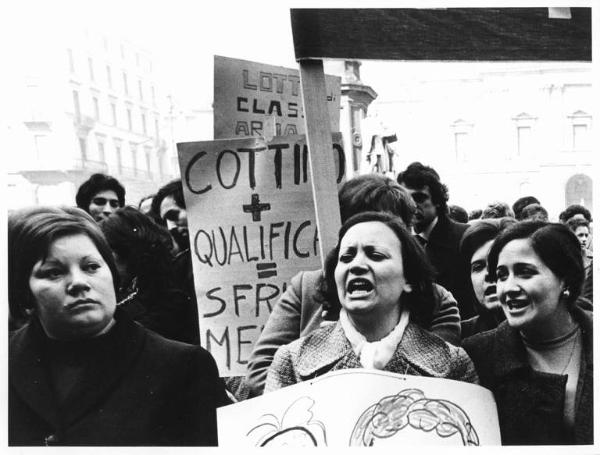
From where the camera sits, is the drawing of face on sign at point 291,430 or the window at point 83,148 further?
the window at point 83,148

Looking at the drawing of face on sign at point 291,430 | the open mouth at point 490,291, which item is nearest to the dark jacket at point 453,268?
the open mouth at point 490,291

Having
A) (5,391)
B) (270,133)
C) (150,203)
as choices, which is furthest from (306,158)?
(5,391)

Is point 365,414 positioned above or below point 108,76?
below

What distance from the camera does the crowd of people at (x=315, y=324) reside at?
118 inches

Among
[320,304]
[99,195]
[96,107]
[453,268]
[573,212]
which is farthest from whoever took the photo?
[99,195]

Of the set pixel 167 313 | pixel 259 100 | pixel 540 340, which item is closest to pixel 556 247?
pixel 540 340

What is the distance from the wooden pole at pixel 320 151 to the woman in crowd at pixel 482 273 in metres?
0.50

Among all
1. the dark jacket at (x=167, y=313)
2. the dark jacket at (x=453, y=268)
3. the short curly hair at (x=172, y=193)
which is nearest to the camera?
the dark jacket at (x=167, y=313)

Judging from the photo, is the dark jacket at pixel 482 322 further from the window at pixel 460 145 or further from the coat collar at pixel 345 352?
the window at pixel 460 145

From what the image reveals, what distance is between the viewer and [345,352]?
3.02 m

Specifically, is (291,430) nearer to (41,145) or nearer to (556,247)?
(556,247)

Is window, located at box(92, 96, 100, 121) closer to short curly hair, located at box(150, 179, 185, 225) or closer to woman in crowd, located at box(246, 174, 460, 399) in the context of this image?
short curly hair, located at box(150, 179, 185, 225)

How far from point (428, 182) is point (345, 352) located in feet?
2.77

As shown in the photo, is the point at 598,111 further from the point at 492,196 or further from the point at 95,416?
the point at 95,416
